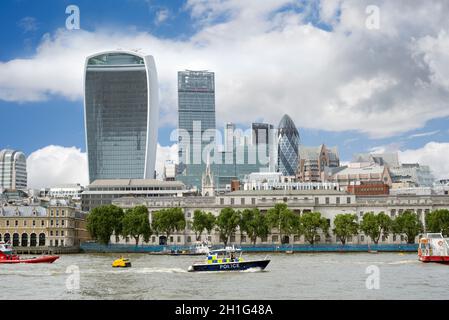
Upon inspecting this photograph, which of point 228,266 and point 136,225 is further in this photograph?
point 136,225

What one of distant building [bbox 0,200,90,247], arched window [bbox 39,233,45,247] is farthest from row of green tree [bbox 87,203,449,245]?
arched window [bbox 39,233,45,247]

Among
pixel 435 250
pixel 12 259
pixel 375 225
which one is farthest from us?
pixel 375 225

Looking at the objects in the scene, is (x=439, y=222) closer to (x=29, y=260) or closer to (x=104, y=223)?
(x=104, y=223)

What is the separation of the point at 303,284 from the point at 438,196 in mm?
127207

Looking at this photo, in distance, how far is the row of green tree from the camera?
147m

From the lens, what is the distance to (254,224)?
149 meters

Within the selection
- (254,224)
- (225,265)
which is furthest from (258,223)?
(225,265)

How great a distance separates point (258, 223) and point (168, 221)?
64.2 feet

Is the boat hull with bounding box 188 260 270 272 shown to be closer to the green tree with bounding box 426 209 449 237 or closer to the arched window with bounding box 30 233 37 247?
the green tree with bounding box 426 209 449 237

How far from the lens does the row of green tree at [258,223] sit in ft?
484
